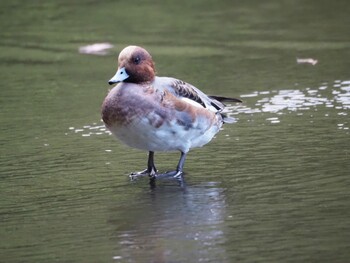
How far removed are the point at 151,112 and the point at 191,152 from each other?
1.36 meters

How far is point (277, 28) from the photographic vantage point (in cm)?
1345

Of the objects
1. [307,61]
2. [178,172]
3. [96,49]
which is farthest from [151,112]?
[96,49]

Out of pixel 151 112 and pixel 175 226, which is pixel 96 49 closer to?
pixel 151 112

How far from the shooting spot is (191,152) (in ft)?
29.2

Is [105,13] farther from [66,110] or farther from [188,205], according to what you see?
[188,205]

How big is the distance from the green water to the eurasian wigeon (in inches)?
12.6

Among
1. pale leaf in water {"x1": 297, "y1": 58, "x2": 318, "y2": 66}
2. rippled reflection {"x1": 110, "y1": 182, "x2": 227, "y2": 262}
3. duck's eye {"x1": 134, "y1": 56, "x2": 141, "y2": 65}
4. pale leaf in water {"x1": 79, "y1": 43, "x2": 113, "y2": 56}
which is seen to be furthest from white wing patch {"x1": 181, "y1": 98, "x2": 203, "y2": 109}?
pale leaf in water {"x1": 79, "y1": 43, "x2": 113, "y2": 56}

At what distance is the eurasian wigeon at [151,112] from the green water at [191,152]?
319 mm

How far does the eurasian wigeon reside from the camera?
7.58 metres

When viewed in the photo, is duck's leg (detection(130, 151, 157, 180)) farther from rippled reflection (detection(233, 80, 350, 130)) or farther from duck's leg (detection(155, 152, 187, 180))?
rippled reflection (detection(233, 80, 350, 130))

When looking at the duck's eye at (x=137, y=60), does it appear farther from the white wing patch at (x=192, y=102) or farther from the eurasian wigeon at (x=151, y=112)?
the white wing patch at (x=192, y=102)

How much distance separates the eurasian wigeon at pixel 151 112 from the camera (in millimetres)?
7582

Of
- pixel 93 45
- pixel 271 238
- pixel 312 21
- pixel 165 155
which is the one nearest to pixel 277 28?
pixel 312 21

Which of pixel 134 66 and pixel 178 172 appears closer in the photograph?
pixel 134 66
